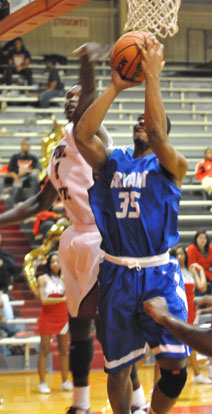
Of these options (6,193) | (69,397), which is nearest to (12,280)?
(6,193)

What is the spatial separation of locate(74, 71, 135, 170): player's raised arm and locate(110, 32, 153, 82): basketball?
0.05m

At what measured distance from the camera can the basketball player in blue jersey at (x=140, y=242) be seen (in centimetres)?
441

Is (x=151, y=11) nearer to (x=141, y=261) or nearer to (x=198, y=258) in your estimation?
(x=141, y=261)

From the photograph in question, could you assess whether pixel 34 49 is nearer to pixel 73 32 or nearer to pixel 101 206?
pixel 73 32

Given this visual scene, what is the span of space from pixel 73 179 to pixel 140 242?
1.09m

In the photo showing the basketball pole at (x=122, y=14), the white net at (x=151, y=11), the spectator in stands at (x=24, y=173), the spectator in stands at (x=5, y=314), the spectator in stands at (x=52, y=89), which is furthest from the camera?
the basketball pole at (x=122, y=14)

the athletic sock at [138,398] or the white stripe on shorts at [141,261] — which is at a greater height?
the white stripe on shorts at [141,261]

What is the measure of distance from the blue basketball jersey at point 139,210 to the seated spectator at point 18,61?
1270 centimetres

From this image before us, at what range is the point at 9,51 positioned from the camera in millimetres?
16938

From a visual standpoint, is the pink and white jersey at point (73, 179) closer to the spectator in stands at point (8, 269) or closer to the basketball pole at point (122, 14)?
the spectator in stands at point (8, 269)

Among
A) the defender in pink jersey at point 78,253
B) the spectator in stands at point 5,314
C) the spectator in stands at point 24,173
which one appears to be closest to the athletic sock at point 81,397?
the defender in pink jersey at point 78,253

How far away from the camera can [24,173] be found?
1318 centimetres

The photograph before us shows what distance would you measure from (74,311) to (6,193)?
8.32 metres

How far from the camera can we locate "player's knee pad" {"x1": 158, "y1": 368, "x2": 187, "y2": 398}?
441cm
